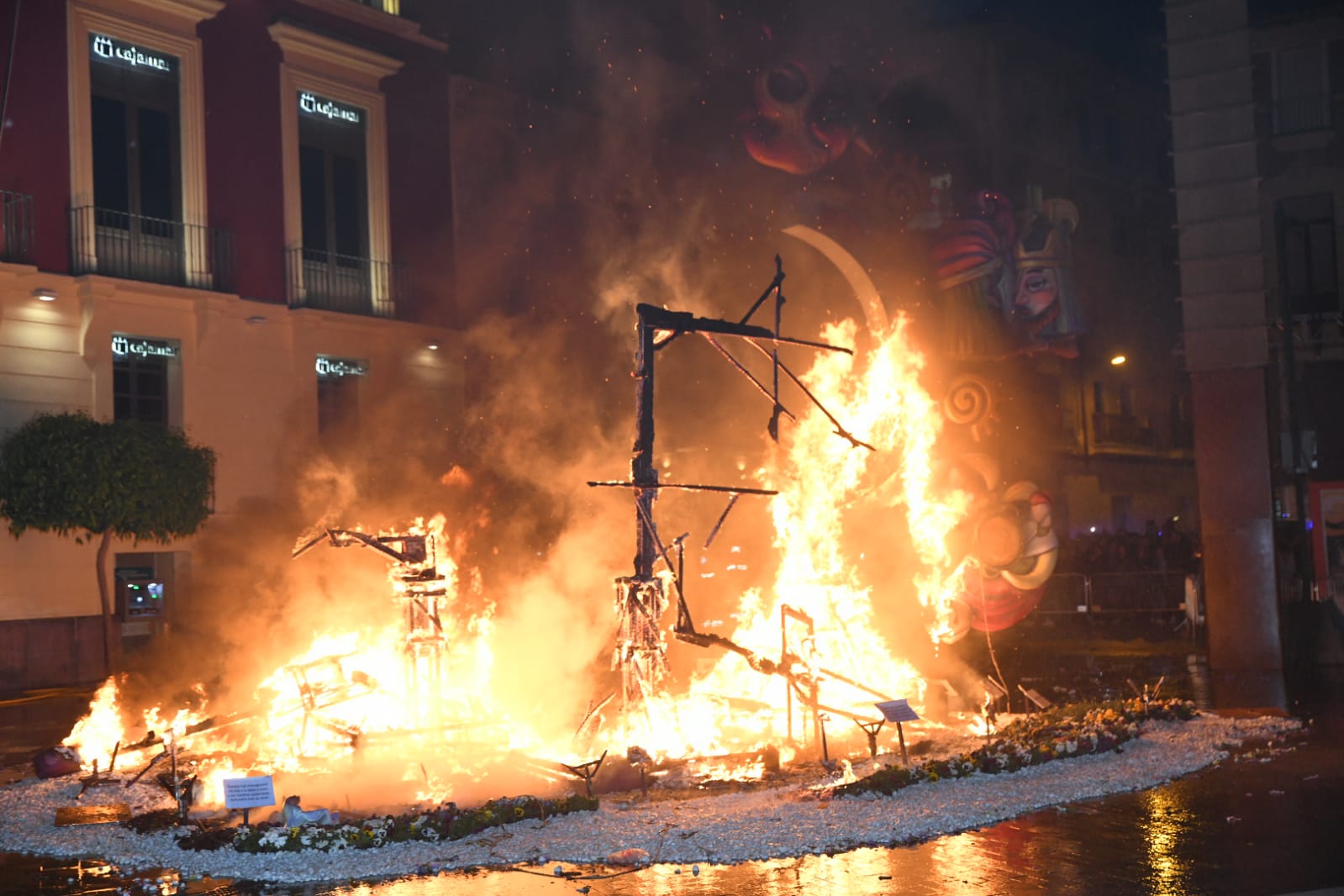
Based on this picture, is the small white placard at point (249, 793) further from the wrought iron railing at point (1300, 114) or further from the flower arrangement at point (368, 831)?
the wrought iron railing at point (1300, 114)

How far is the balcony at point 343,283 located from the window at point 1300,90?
65.5 ft

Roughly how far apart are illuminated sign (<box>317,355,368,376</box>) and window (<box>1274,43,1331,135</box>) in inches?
821

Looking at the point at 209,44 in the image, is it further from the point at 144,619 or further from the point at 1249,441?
the point at 1249,441

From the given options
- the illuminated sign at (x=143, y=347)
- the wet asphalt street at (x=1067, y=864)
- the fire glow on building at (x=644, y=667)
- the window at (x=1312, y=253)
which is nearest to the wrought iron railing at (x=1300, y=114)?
the window at (x=1312, y=253)

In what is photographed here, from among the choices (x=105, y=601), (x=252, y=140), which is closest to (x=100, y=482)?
(x=105, y=601)

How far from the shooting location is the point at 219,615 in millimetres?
23359

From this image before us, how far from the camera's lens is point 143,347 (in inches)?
938

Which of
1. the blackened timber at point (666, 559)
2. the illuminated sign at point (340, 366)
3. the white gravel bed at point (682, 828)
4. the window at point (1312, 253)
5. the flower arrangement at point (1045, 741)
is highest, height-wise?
the window at point (1312, 253)

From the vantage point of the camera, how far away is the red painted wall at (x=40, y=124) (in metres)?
22.1

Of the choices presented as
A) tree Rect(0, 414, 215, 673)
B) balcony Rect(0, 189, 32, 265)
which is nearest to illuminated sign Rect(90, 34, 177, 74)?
balcony Rect(0, 189, 32, 265)

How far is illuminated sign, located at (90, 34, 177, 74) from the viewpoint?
23.6 m

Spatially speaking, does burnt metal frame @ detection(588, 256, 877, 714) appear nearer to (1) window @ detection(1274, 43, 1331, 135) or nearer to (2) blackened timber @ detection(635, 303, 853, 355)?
(2) blackened timber @ detection(635, 303, 853, 355)

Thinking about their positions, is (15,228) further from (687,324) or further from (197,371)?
(687,324)

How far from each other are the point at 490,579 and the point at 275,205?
31.7 feet
